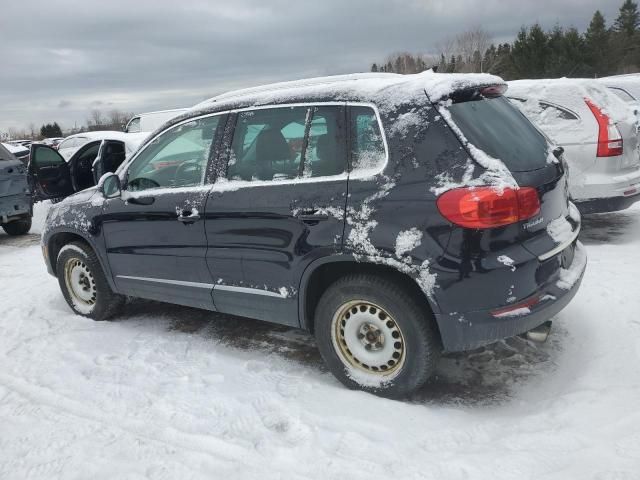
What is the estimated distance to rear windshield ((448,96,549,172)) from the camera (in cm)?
290

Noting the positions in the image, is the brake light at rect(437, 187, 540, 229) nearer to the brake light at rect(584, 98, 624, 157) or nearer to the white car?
the white car

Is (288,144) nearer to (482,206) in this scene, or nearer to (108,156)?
(482,206)

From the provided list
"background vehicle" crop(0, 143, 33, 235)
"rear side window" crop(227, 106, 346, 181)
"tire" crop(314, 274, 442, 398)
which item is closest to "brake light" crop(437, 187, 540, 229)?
"tire" crop(314, 274, 442, 398)

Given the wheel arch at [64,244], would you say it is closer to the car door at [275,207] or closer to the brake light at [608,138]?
the car door at [275,207]

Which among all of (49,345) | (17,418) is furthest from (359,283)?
(49,345)

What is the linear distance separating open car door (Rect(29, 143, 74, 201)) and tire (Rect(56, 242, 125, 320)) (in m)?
5.05

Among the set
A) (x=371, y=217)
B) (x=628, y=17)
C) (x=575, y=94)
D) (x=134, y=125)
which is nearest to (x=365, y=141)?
(x=371, y=217)

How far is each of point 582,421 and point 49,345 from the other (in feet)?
12.9

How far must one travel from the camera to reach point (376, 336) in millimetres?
3209

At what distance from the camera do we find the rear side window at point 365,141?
9.98 feet

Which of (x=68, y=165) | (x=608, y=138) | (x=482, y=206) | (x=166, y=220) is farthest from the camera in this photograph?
(x=68, y=165)

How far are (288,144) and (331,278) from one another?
906mm

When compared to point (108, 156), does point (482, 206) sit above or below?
below

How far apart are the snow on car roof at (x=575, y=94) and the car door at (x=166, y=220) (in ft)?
13.9
